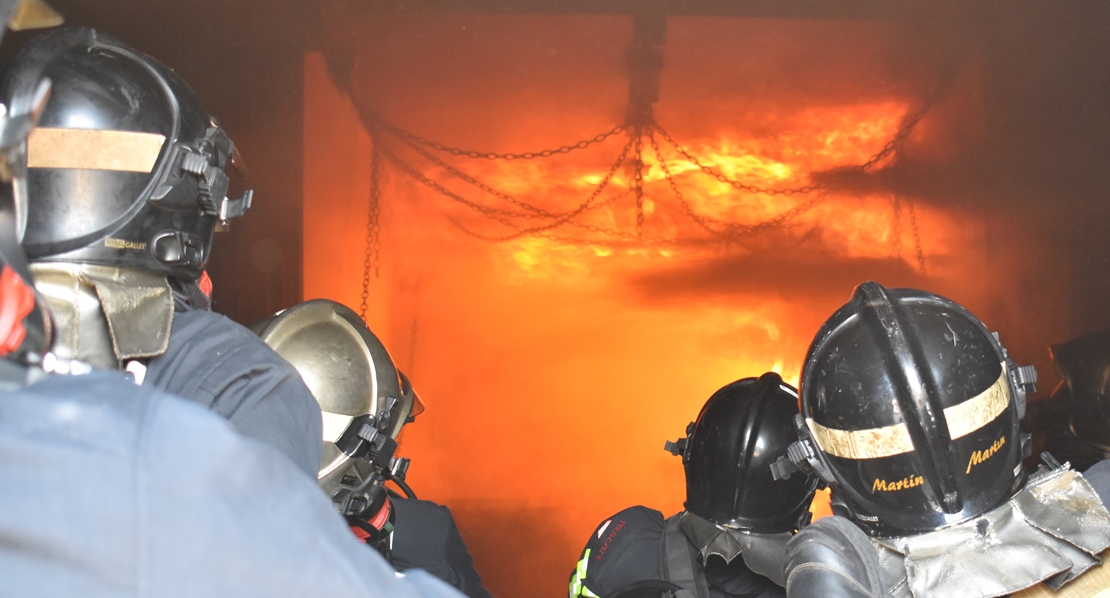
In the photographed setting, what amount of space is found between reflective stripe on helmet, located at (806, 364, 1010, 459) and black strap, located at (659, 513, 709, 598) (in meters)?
1.21

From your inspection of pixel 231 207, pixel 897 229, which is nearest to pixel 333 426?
pixel 231 207

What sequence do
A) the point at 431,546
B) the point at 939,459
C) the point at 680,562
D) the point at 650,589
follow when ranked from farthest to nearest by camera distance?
the point at 431,546, the point at 680,562, the point at 650,589, the point at 939,459

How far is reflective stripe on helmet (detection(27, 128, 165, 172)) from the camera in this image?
1.60 m

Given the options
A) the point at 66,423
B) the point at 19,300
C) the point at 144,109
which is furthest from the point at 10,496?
the point at 144,109

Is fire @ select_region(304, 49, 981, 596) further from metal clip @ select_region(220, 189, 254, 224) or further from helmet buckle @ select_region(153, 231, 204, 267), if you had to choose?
helmet buckle @ select_region(153, 231, 204, 267)

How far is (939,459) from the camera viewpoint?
5.77 feet

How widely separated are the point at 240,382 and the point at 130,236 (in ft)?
1.31

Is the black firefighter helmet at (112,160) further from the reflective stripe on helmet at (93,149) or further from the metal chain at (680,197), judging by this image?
the metal chain at (680,197)

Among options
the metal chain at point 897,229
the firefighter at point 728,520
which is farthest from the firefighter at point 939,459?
the metal chain at point 897,229

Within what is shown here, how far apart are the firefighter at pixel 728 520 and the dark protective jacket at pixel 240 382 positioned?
159cm

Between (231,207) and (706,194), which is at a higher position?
(231,207)

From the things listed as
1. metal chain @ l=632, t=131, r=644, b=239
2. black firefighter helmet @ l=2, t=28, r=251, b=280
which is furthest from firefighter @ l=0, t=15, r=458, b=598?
metal chain @ l=632, t=131, r=644, b=239

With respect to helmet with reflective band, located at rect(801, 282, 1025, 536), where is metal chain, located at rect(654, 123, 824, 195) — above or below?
above

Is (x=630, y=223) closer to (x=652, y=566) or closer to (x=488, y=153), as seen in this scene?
(x=488, y=153)
